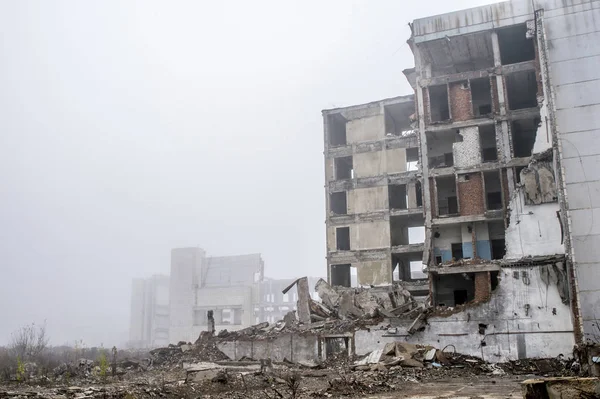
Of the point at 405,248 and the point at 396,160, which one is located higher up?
the point at 396,160

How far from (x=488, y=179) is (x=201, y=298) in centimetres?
3737

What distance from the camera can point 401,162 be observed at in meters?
40.3

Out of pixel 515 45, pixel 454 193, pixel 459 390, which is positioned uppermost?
pixel 515 45

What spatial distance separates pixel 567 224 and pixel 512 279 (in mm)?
3375

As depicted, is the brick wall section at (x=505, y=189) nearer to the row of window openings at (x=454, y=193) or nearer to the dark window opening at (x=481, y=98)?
the row of window openings at (x=454, y=193)

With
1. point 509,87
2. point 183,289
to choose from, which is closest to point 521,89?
point 509,87

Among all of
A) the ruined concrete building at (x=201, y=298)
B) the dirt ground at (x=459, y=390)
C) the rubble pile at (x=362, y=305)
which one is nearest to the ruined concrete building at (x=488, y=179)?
the rubble pile at (x=362, y=305)

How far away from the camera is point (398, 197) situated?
41.4 meters

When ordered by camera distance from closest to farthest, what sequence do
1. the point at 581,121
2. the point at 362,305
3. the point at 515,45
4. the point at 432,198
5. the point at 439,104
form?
the point at 581,121 < the point at 362,305 < the point at 432,198 < the point at 515,45 < the point at 439,104

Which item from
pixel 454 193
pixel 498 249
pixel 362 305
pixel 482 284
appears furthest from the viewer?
pixel 454 193

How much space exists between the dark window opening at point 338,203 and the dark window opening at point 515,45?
47.5 ft

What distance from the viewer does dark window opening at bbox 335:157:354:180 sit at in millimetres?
42325

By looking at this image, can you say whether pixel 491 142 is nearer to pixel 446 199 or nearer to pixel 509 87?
pixel 509 87

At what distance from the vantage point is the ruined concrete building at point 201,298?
200ft
